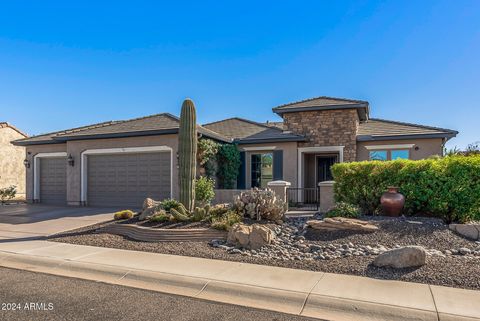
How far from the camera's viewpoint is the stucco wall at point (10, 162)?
23.8m

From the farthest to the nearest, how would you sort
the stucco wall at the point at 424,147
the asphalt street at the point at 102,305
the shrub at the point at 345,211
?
the stucco wall at the point at 424,147 → the shrub at the point at 345,211 → the asphalt street at the point at 102,305

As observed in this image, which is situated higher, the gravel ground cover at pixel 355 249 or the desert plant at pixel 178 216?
the desert plant at pixel 178 216

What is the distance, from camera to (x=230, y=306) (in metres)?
4.51

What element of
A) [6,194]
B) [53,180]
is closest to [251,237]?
[53,180]

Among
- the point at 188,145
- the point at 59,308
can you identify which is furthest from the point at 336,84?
the point at 59,308

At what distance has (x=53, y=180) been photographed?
18234 millimetres

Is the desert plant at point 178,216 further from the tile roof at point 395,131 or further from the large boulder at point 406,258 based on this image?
the tile roof at point 395,131

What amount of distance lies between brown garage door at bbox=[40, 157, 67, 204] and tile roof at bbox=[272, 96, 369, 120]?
1199cm

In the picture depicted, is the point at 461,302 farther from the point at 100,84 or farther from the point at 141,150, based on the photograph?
the point at 100,84

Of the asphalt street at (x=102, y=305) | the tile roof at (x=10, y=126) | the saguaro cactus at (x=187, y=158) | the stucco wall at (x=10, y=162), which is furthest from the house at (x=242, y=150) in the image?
the asphalt street at (x=102, y=305)

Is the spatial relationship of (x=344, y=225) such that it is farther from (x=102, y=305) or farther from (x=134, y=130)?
(x=134, y=130)

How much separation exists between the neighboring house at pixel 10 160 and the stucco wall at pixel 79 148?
7014 millimetres

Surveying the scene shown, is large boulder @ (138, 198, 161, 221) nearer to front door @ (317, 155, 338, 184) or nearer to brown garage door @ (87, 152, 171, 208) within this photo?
brown garage door @ (87, 152, 171, 208)

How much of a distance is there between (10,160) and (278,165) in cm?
2062
